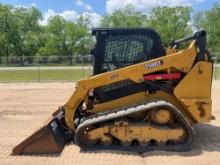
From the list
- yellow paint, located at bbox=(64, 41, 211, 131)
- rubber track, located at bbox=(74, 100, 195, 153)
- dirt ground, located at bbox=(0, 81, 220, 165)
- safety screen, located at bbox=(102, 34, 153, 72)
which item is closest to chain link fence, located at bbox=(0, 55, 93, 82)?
dirt ground, located at bbox=(0, 81, 220, 165)

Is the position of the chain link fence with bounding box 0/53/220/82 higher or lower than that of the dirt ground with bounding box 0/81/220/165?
lower

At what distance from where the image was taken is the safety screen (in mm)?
8719

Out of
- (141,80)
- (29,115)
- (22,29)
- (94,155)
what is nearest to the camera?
(94,155)

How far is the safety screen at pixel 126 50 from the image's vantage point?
872 centimetres

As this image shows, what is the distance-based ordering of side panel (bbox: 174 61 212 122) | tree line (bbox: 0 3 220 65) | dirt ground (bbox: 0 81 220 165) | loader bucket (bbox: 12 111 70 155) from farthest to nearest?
tree line (bbox: 0 3 220 65) → side panel (bbox: 174 61 212 122) → loader bucket (bbox: 12 111 70 155) → dirt ground (bbox: 0 81 220 165)

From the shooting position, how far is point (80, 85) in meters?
8.55

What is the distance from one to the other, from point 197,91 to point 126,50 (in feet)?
5.31

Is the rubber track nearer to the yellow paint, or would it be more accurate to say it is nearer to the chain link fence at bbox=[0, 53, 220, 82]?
the yellow paint

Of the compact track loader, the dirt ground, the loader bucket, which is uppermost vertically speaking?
the compact track loader

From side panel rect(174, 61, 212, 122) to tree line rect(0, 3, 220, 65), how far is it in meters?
64.2

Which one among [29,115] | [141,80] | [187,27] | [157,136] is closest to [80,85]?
[141,80]

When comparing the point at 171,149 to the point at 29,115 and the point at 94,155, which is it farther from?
the point at 29,115

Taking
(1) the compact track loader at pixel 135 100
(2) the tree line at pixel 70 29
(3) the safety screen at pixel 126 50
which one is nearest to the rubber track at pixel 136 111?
(1) the compact track loader at pixel 135 100

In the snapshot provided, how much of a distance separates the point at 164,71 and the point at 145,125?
1.20m
